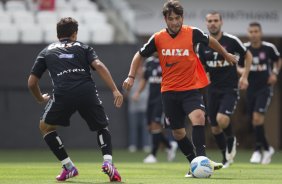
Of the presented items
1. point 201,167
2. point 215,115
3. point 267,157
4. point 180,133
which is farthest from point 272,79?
point 201,167

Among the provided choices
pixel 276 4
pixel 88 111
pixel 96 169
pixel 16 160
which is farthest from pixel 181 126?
pixel 276 4

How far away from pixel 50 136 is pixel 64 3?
14.3 meters

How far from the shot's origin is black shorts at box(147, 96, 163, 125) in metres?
18.4

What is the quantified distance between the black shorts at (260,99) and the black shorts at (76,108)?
22.2ft

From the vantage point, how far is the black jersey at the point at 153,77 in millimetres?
18906

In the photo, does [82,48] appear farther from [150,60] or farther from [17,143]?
[17,143]

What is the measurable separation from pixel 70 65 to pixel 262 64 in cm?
723

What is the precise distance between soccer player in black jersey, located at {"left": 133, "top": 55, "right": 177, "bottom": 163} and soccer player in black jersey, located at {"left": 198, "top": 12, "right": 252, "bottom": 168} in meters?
3.11

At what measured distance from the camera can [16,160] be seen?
57.8 feet

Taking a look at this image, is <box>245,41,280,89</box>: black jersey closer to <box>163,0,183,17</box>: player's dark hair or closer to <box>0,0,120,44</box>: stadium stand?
<box>163,0,183,17</box>: player's dark hair

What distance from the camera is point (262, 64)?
1733 centimetres

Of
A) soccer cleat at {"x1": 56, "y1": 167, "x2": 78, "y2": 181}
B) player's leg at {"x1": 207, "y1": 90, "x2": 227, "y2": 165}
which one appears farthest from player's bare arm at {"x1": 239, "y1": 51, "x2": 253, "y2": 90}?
soccer cleat at {"x1": 56, "y1": 167, "x2": 78, "y2": 181}

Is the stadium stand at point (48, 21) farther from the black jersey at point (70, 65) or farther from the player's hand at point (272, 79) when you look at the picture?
the black jersey at point (70, 65)

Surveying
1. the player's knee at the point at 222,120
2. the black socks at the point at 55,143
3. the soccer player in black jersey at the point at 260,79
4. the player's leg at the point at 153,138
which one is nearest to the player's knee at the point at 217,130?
the player's knee at the point at 222,120
